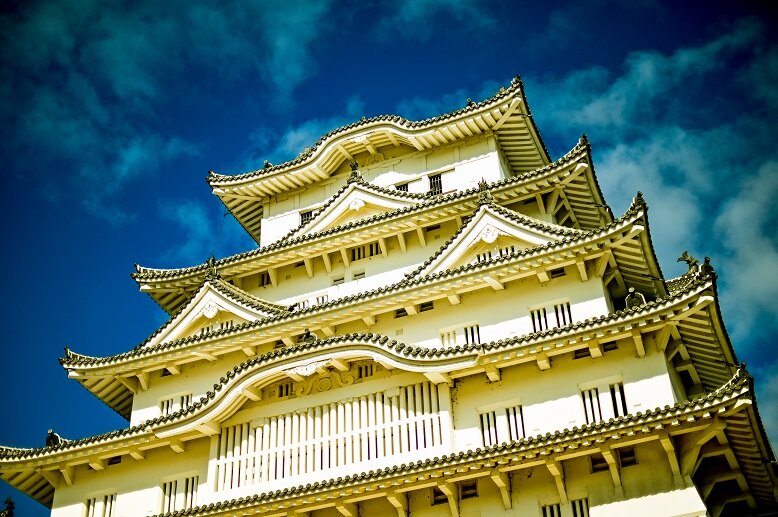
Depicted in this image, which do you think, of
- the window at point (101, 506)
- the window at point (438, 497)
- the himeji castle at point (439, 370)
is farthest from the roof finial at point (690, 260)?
the window at point (101, 506)

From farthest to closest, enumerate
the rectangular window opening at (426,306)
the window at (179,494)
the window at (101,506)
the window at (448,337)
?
the rectangular window opening at (426,306), the window at (101,506), the window at (448,337), the window at (179,494)

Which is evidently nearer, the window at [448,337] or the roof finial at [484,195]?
the window at [448,337]

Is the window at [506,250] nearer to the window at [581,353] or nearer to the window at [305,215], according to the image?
the window at [581,353]

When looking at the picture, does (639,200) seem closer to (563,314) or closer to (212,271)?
(563,314)

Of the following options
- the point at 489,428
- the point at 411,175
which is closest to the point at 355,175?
the point at 411,175

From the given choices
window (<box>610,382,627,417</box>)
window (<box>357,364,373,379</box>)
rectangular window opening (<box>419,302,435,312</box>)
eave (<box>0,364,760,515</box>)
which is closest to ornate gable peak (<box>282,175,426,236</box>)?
rectangular window opening (<box>419,302,435,312</box>)

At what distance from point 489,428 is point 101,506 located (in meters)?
12.0

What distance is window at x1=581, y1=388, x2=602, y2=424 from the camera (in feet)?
77.4

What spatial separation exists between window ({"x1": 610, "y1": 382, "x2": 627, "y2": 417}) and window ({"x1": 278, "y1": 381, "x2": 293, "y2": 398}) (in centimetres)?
906

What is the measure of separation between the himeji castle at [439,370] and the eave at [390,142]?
0.11 m

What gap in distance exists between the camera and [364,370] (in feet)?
85.0

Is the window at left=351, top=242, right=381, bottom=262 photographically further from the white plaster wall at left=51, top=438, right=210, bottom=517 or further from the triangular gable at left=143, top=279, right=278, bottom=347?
the white plaster wall at left=51, top=438, right=210, bottom=517

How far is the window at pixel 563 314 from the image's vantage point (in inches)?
1023

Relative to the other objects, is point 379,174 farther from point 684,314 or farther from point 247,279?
point 684,314
